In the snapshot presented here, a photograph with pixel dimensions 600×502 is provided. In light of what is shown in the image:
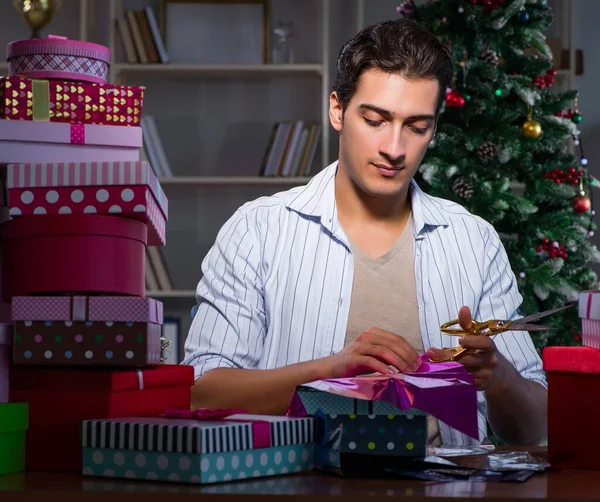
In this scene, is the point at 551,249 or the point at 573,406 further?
the point at 551,249

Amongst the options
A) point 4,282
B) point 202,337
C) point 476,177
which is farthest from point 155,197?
point 476,177

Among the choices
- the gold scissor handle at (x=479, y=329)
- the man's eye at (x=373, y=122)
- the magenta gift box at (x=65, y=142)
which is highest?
the man's eye at (x=373, y=122)

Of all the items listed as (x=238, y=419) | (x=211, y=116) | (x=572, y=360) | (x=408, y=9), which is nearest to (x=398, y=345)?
(x=572, y=360)

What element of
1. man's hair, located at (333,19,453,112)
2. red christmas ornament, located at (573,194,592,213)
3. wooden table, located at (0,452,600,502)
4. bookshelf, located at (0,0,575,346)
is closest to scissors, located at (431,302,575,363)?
wooden table, located at (0,452,600,502)

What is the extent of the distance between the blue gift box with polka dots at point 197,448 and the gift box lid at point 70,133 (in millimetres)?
429

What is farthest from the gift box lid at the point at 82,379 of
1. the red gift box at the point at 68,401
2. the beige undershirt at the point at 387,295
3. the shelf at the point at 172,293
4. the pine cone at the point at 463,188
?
the shelf at the point at 172,293

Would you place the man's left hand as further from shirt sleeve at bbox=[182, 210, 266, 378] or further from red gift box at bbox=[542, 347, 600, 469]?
shirt sleeve at bbox=[182, 210, 266, 378]

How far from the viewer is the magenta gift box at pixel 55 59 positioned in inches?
52.9

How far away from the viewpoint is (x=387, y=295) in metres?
2.04

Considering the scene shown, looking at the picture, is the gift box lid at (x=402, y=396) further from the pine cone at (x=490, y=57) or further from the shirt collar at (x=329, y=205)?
the pine cone at (x=490, y=57)

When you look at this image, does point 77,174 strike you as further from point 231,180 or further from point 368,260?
point 231,180

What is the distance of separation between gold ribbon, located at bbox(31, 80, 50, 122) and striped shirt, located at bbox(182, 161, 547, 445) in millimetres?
718

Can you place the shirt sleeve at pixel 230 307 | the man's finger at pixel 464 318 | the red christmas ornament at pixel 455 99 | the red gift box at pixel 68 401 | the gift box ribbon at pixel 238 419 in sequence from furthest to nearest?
the red christmas ornament at pixel 455 99 → the shirt sleeve at pixel 230 307 → the man's finger at pixel 464 318 → the red gift box at pixel 68 401 → the gift box ribbon at pixel 238 419

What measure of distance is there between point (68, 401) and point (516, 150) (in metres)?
2.53
